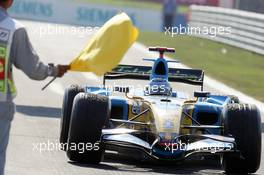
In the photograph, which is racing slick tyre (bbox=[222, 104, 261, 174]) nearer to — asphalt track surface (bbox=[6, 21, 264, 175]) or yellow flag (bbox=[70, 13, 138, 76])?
asphalt track surface (bbox=[6, 21, 264, 175])

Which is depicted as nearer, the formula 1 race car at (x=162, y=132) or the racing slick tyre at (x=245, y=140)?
the formula 1 race car at (x=162, y=132)

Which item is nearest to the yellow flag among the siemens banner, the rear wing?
the rear wing

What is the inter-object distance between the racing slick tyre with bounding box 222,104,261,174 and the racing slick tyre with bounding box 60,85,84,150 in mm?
1822

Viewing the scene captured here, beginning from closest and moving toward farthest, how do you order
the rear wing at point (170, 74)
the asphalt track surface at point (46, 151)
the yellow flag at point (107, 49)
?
the yellow flag at point (107, 49) < the asphalt track surface at point (46, 151) < the rear wing at point (170, 74)

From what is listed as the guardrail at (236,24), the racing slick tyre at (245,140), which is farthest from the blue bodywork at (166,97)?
the guardrail at (236,24)

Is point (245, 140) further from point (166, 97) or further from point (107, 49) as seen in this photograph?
point (107, 49)

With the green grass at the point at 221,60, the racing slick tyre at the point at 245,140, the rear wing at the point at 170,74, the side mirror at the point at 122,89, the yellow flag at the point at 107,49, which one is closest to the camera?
the yellow flag at the point at 107,49

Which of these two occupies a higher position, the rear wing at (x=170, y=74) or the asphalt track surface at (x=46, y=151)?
the rear wing at (x=170, y=74)

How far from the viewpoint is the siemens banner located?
153 feet

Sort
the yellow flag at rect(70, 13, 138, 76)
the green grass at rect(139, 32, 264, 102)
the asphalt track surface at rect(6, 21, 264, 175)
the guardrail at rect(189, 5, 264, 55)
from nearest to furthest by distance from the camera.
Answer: the yellow flag at rect(70, 13, 138, 76)
the asphalt track surface at rect(6, 21, 264, 175)
the green grass at rect(139, 32, 264, 102)
the guardrail at rect(189, 5, 264, 55)

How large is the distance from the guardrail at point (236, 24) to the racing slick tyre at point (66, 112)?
18970mm

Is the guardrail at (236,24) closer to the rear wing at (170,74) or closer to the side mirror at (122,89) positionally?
the rear wing at (170,74)

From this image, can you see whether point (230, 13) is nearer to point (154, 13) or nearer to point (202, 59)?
point (202, 59)

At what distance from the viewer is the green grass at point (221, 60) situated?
72.6 ft
